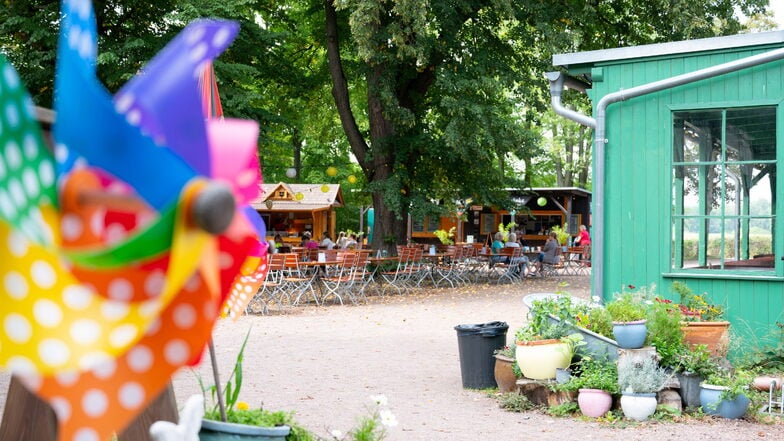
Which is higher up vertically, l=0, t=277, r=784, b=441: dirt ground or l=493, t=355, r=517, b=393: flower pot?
l=493, t=355, r=517, b=393: flower pot

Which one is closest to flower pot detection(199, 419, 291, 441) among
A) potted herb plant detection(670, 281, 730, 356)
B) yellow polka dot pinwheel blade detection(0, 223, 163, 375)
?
yellow polka dot pinwheel blade detection(0, 223, 163, 375)

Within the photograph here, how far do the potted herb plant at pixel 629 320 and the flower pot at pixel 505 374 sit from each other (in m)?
0.98

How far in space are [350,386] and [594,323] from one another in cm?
235

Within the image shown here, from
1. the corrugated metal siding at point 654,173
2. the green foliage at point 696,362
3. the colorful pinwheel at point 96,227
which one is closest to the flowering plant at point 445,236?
the corrugated metal siding at point 654,173

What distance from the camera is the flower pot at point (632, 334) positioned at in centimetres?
709

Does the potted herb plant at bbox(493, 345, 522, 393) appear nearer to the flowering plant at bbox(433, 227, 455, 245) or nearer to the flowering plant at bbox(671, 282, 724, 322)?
the flowering plant at bbox(671, 282, 724, 322)

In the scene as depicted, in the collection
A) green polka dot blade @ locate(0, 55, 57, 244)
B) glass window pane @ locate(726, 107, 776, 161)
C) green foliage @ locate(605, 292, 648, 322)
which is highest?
glass window pane @ locate(726, 107, 776, 161)

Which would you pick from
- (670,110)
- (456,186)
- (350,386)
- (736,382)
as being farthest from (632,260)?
(456,186)

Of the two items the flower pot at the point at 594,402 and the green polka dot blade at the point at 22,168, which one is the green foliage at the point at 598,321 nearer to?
the flower pot at the point at 594,402

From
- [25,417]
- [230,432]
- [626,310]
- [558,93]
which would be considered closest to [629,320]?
[626,310]

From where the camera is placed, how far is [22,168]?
138 cm

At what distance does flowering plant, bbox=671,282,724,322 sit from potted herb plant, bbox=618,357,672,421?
1160 mm

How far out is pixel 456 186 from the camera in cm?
2150

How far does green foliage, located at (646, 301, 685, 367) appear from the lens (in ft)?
23.6
